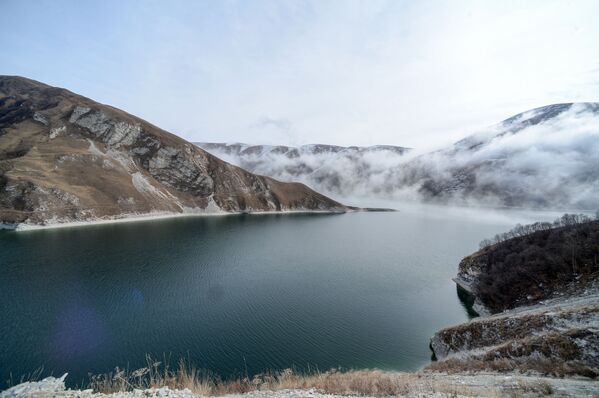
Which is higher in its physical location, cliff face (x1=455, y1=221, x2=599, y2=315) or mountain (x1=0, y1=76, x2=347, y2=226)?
mountain (x1=0, y1=76, x2=347, y2=226)

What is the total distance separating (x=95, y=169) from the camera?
87.1 metres

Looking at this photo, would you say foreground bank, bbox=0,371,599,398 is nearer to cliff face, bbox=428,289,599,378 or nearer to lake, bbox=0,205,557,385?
cliff face, bbox=428,289,599,378

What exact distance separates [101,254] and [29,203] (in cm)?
4021

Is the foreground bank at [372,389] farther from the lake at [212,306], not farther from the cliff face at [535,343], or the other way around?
the lake at [212,306]

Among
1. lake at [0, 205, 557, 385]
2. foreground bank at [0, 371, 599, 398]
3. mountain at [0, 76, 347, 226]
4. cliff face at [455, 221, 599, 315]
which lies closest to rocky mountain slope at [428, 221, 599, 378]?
cliff face at [455, 221, 599, 315]

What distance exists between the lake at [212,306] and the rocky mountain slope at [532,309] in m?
3.74

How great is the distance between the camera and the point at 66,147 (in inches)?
3580

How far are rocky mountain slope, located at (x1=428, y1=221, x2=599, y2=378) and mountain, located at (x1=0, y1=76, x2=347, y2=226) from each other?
85.2 metres

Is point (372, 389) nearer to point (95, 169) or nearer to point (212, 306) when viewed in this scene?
point (212, 306)

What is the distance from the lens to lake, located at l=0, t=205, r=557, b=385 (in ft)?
63.2

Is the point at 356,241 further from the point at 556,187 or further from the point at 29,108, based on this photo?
the point at 556,187

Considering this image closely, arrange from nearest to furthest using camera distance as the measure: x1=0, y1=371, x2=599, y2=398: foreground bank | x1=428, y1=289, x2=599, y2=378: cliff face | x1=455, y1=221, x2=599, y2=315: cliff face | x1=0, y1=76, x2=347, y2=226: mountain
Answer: x1=0, y1=371, x2=599, y2=398: foreground bank < x1=428, y1=289, x2=599, y2=378: cliff face < x1=455, y1=221, x2=599, y2=315: cliff face < x1=0, y1=76, x2=347, y2=226: mountain

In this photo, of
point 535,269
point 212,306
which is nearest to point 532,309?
point 535,269

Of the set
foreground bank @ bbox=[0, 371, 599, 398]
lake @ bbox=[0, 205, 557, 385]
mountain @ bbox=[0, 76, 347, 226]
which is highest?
mountain @ bbox=[0, 76, 347, 226]
